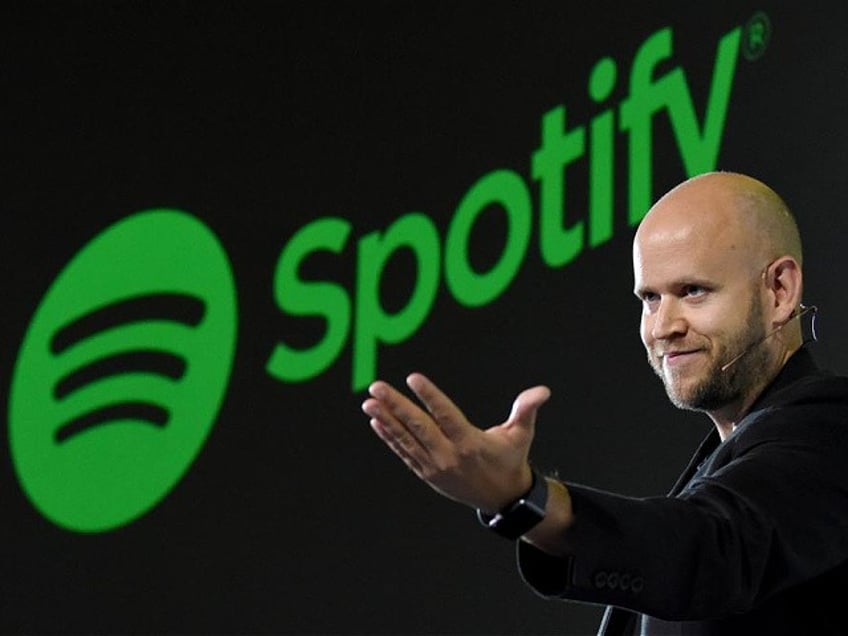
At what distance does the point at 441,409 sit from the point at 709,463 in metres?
0.65

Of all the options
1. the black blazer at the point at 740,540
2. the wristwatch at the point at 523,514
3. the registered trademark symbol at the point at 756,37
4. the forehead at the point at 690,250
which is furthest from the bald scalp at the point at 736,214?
the registered trademark symbol at the point at 756,37

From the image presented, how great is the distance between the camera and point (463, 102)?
472cm

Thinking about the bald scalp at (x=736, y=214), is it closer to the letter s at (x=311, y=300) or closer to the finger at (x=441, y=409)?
the finger at (x=441, y=409)

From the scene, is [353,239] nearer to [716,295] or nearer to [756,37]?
[756,37]

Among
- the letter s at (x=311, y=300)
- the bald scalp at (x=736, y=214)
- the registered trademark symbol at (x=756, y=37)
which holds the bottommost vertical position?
the bald scalp at (x=736, y=214)

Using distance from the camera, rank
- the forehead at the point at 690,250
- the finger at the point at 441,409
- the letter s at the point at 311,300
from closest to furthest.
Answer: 1. the finger at the point at 441,409
2. the forehead at the point at 690,250
3. the letter s at the point at 311,300

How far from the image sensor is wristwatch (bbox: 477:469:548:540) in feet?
4.74

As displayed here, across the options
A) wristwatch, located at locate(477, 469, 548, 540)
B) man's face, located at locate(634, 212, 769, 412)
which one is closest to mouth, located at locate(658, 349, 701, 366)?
man's face, located at locate(634, 212, 769, 412)

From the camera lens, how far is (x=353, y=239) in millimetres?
4520

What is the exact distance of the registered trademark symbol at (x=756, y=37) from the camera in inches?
203

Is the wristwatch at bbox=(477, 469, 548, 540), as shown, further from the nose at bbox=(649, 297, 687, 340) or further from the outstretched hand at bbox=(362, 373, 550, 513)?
the nose at bbox=(649, 297, 687, 340)

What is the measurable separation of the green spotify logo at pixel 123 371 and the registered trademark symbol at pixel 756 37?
1.95 meters

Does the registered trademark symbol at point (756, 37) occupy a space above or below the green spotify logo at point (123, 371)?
above

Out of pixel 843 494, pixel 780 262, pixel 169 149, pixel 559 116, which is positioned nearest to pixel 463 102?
pixel 559 116
